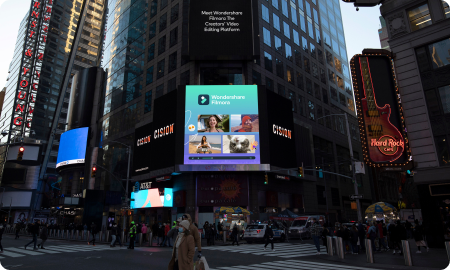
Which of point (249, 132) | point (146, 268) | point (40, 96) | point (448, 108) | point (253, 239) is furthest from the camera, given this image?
point (40, 96)

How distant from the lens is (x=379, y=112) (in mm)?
22422

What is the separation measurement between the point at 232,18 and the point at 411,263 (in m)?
37.1

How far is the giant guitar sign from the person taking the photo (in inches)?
848

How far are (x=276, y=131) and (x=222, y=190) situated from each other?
1019 cm

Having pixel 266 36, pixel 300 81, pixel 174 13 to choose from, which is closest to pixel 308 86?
pixel 300 81

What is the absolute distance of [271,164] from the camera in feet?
122

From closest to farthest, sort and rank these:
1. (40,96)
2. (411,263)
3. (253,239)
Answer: (411,263), (253,239), (40,96)

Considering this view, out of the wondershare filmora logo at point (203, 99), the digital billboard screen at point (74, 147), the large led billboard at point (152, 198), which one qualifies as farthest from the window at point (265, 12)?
the digital billboard screen at point (74, 147)

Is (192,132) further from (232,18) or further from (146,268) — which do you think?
(146,268)

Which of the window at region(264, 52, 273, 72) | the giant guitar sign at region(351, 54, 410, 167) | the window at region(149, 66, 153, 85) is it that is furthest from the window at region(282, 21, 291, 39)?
the giant guitar sign at region(351, 54, 410, 167)

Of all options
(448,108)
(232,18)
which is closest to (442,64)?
(448,108)

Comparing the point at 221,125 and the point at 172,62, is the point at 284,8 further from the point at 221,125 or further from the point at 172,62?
the point at 221,125

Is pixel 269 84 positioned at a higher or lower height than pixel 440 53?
higher

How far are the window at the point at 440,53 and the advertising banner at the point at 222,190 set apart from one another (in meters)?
22.7
